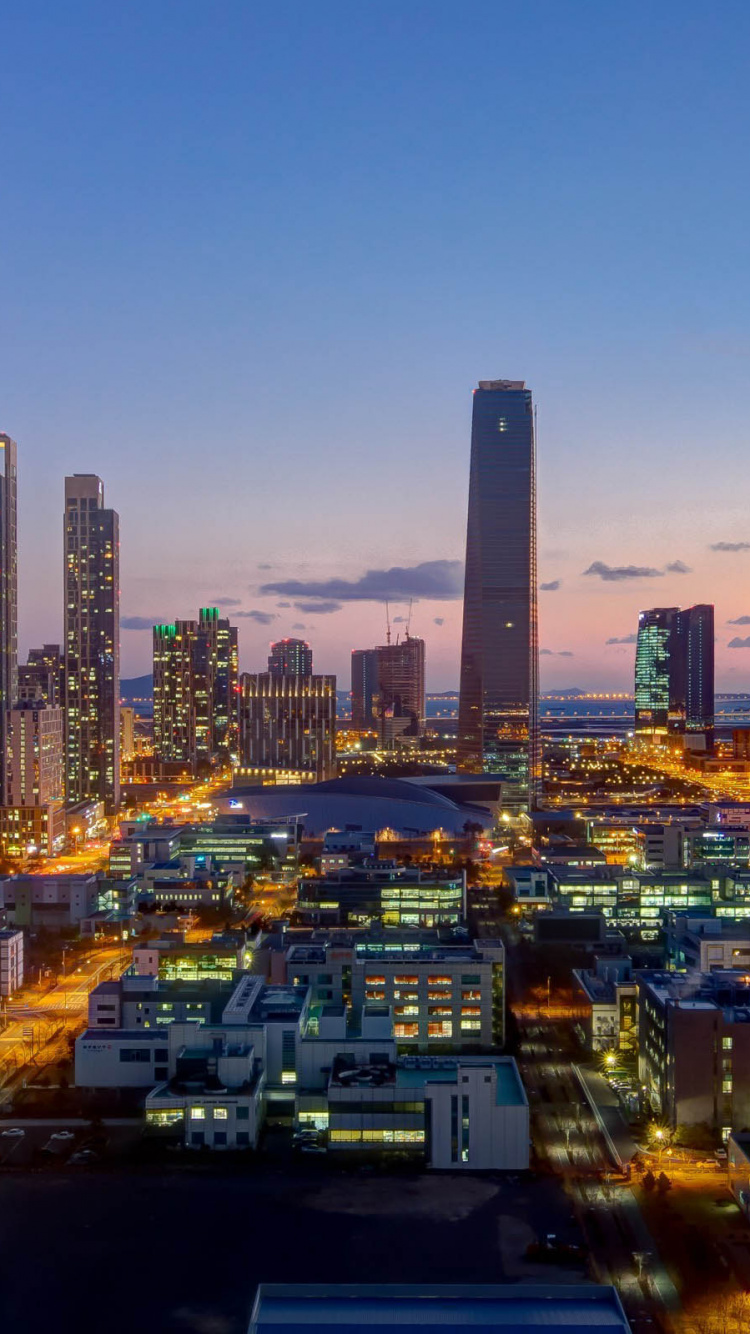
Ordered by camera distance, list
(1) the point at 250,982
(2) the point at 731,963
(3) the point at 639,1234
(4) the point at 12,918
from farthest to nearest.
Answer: (4) the point at 12,918, (2) the point at 731,963, (1) the point at 250,982, (3) the point at 639,1234

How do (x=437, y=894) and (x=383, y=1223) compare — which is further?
(x=437, y=894)

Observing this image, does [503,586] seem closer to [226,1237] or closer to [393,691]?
[226,1237]

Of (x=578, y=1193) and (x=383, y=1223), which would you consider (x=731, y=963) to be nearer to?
(x=578, y=1193)

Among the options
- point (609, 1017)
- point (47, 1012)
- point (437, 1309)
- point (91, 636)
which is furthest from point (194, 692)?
point (437, 1309)

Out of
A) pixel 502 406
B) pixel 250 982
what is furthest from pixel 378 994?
pixel 502 406

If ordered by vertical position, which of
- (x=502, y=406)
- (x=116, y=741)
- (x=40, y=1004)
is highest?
(x=502, y=406)

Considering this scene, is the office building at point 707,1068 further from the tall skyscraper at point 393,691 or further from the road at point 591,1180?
the tall skyscraper at point 393,691
